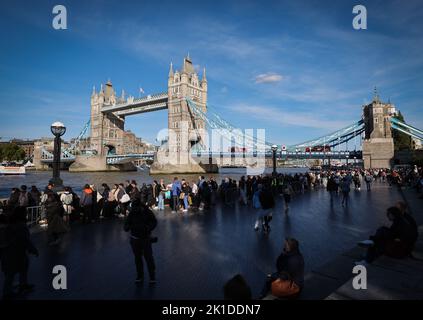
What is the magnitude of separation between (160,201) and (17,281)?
7.30m

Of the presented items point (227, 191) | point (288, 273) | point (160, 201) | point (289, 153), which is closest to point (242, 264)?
point (288, 273)

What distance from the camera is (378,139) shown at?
48969 millimetres

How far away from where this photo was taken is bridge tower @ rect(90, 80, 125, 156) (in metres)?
89.4

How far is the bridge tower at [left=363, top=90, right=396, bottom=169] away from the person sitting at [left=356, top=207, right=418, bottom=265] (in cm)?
5037

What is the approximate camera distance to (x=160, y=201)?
1173cm

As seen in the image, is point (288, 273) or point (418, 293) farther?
point (288, 273)

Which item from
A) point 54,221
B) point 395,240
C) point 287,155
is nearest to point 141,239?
point 54,221

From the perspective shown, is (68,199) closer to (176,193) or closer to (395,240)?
(176,193)

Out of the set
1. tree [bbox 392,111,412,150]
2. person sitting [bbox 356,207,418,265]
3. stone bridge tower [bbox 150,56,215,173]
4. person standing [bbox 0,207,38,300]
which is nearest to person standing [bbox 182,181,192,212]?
person standing [bbox 0,207,38,300]

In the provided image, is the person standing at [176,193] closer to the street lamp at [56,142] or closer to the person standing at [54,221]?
the street lamp at [56,142]

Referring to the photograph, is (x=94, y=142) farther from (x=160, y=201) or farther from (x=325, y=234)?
(x=325, y=234)

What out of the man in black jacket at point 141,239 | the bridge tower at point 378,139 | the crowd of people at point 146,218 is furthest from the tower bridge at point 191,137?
the man in black jacket at point 141,239

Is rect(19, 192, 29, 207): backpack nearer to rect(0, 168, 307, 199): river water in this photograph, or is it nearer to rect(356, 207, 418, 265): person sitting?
rect(356, 207, 418, 265): person sitting

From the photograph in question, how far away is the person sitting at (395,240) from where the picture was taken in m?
4.47
